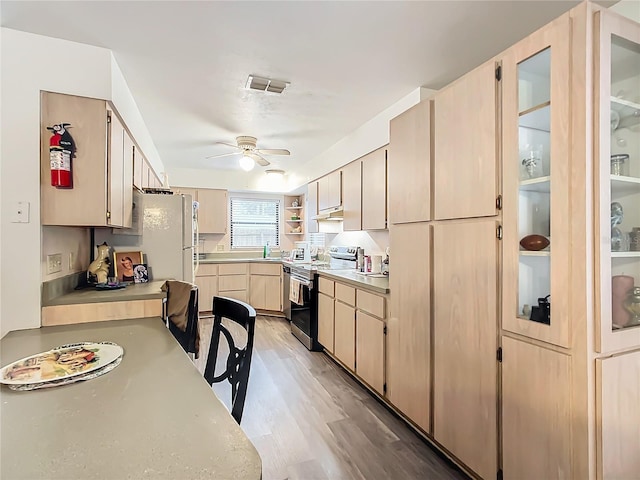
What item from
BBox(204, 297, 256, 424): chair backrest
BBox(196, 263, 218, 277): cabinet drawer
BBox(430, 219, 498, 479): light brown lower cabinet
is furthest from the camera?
BBox(196, 263, 218, 277): cabinet drawer

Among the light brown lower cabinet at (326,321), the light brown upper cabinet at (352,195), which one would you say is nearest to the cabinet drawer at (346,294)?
the light brown lower cabinet at (326,321)

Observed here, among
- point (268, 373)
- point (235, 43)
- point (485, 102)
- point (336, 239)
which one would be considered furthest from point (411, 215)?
point (336, 239)

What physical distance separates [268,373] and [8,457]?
2605mm

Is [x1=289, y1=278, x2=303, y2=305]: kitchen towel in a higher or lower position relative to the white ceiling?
lower

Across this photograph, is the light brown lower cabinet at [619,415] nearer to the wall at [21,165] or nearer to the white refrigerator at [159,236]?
the wall at [21,165]

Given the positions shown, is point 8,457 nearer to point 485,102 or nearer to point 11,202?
point 11,202

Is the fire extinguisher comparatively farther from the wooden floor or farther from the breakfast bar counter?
the wooden floor

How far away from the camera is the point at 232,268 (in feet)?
18.2

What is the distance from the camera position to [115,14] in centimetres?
178

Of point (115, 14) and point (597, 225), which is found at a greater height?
point (115, 14)

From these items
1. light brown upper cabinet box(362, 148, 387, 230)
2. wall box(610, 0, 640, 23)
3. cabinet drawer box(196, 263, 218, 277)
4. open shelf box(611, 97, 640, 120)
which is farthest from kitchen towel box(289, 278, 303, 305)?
wall box(610, 0, 640, 23)

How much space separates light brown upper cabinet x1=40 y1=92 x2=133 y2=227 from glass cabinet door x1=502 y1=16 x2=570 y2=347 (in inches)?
87.6

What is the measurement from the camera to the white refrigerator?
2.88 metres

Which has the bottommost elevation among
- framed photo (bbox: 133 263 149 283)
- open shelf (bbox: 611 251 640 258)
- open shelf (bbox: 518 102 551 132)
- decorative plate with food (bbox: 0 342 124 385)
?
decorative plate with food (bbox: 0 342 124 385)
